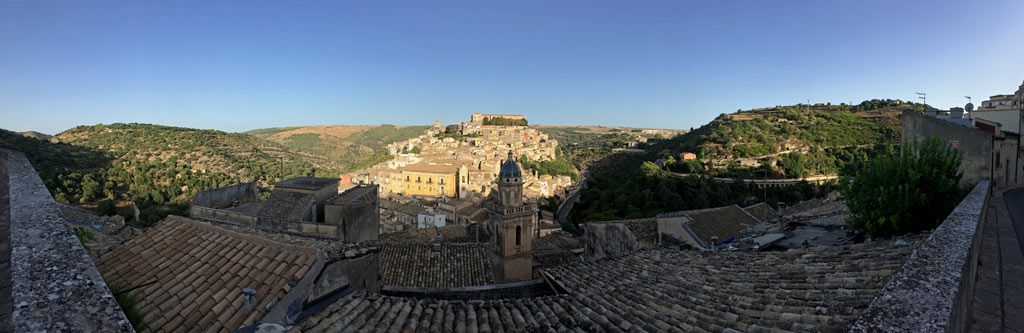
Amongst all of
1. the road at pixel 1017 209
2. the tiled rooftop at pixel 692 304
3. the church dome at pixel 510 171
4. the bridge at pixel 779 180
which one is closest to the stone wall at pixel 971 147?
the road at pixel 1017 209

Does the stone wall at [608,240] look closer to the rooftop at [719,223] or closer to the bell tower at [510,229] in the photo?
the rooftop at [719,223]

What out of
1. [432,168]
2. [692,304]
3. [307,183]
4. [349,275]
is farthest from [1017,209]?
[432,168]

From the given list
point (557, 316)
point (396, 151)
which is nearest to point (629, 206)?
point (557, 316)

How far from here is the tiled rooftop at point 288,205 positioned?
32.4 ft

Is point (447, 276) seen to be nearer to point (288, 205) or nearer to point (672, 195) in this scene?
point (288, 205)

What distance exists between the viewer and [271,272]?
3977 mm

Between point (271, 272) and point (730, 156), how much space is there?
44.3 metres

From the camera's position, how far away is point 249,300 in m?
3.48

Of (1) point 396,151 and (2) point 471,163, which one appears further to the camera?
(1) point 396,151

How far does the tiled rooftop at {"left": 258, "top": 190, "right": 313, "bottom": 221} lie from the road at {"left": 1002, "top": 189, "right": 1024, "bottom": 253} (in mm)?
→ 13582

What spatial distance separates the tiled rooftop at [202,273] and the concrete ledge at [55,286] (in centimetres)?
92

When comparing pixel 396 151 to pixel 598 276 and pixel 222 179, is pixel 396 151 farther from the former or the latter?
pixel 598 276

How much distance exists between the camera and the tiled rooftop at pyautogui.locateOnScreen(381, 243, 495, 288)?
10016 mm

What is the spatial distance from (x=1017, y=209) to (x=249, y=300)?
54.0ft
